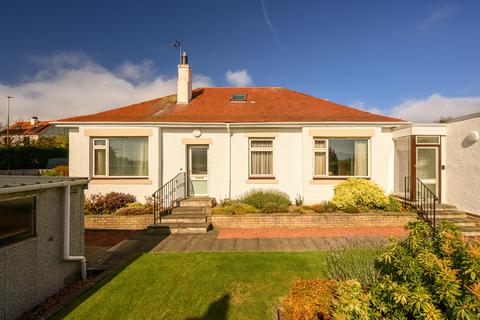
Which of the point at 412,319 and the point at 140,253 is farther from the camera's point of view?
the point at 140,253

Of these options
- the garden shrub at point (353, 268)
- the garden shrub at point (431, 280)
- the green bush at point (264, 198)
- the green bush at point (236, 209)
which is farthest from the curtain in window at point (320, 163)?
the garden shrub at point (431, 280)

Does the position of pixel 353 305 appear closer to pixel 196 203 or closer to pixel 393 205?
pixel 196 203

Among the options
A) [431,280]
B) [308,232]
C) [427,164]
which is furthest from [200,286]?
[427,164]

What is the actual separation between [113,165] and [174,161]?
8.85 ft

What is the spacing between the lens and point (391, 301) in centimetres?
286

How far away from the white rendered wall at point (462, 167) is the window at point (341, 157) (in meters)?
3.11

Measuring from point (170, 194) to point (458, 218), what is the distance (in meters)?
11.0

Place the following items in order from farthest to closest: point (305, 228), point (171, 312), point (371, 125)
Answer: point (371, 125) < point (305, 228) < point (171, 312)

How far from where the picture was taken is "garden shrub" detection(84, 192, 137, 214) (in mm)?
9898

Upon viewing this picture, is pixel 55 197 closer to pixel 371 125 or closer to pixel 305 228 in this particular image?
pixel 305 228

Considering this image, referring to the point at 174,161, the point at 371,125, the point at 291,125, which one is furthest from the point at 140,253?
the point at 371,125

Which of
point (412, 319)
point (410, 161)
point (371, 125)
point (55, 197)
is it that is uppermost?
point (371, 125)

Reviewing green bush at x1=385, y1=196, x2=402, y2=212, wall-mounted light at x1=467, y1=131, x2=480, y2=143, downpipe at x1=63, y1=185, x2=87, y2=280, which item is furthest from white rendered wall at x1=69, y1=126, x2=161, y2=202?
wall-mounted light at x1=467, y1=131, x2=480, y2=143

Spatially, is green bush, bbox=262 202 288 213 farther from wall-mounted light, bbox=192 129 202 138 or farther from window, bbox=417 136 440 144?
window, bbox=417 136 440 144
